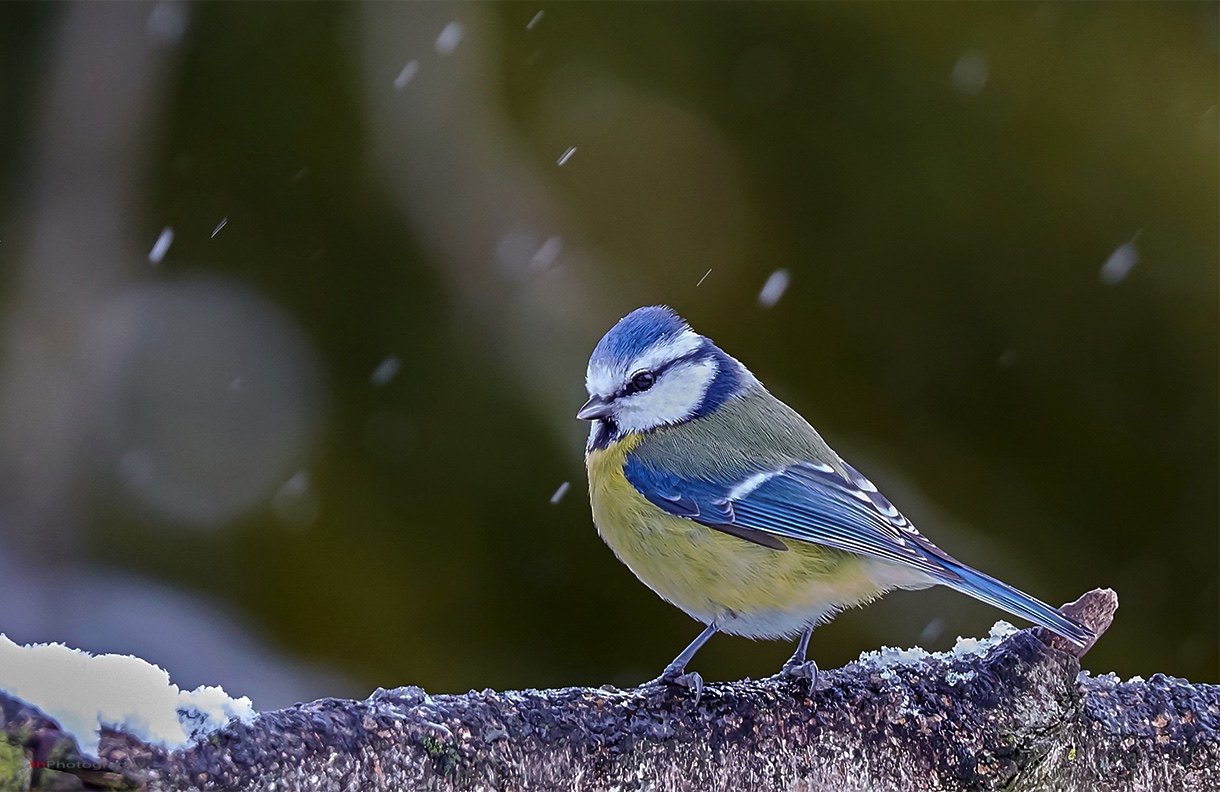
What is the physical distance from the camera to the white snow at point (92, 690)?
Answer: 777mm

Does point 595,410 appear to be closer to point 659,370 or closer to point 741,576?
point 659,370

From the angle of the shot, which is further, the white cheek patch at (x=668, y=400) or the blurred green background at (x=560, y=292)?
the blurred green background at (x=560, y=292)

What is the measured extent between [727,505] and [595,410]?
29 cm

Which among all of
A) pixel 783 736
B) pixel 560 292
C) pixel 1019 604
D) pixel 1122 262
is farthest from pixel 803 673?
pixel 1122 262

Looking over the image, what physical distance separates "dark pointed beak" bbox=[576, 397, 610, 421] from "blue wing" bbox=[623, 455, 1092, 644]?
0.10m

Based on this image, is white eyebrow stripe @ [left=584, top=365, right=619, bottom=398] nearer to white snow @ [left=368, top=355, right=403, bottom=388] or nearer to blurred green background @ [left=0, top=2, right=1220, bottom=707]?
blurred green background @ [left=0, top=2, right=1220, bottom=707]

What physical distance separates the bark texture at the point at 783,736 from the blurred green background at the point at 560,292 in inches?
43.5

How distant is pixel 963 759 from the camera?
1.23m

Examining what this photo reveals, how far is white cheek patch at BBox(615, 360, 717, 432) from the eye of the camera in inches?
74.0

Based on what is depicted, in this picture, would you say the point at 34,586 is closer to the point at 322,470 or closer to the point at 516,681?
the point at 322,470

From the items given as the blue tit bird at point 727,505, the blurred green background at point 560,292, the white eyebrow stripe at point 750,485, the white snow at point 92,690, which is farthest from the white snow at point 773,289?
the white snow at point 92,690

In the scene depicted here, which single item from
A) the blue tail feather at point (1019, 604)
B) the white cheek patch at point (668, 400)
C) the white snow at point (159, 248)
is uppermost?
the white snow at point (159, 248)

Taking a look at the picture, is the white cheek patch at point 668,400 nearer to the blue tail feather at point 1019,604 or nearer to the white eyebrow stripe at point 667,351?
the white eyebrow stripe at point 667,351

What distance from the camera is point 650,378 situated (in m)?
1.88
